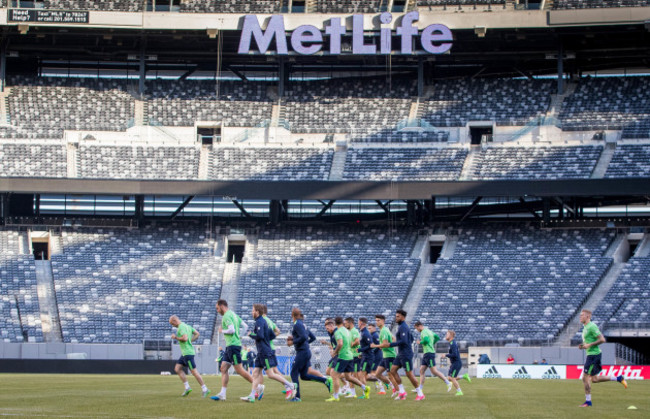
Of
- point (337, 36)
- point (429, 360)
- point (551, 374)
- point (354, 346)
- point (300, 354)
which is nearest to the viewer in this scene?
point (300, 354)

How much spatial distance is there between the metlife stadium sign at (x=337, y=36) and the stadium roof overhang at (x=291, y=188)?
8749mm

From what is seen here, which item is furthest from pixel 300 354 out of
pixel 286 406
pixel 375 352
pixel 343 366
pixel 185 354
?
pixel 375 352

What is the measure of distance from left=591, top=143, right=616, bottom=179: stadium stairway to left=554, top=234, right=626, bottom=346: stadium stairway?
3.69 meters

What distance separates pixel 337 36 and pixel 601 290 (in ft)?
70.7

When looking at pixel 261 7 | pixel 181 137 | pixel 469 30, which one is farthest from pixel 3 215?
pixel 469 30

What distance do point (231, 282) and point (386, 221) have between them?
35.8 ft

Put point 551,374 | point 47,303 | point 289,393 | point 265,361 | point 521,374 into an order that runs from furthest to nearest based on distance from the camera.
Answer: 1. point 47,303
2. point 521,374
3. point 551,374
4. point 289,393
5. point 265,361

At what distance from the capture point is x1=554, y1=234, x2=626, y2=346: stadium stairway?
48781mm

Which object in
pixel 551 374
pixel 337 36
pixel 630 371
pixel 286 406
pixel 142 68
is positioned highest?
pixel 337 36

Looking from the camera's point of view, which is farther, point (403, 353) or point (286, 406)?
point (403, 353)

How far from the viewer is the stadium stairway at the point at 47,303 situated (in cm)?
4966

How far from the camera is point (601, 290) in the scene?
5181 cm

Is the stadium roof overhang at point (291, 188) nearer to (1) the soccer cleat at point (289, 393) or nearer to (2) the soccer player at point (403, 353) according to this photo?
(2) the soccer player at point (403, 353)

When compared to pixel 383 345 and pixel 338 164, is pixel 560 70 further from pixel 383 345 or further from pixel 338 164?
pixel 383 345
